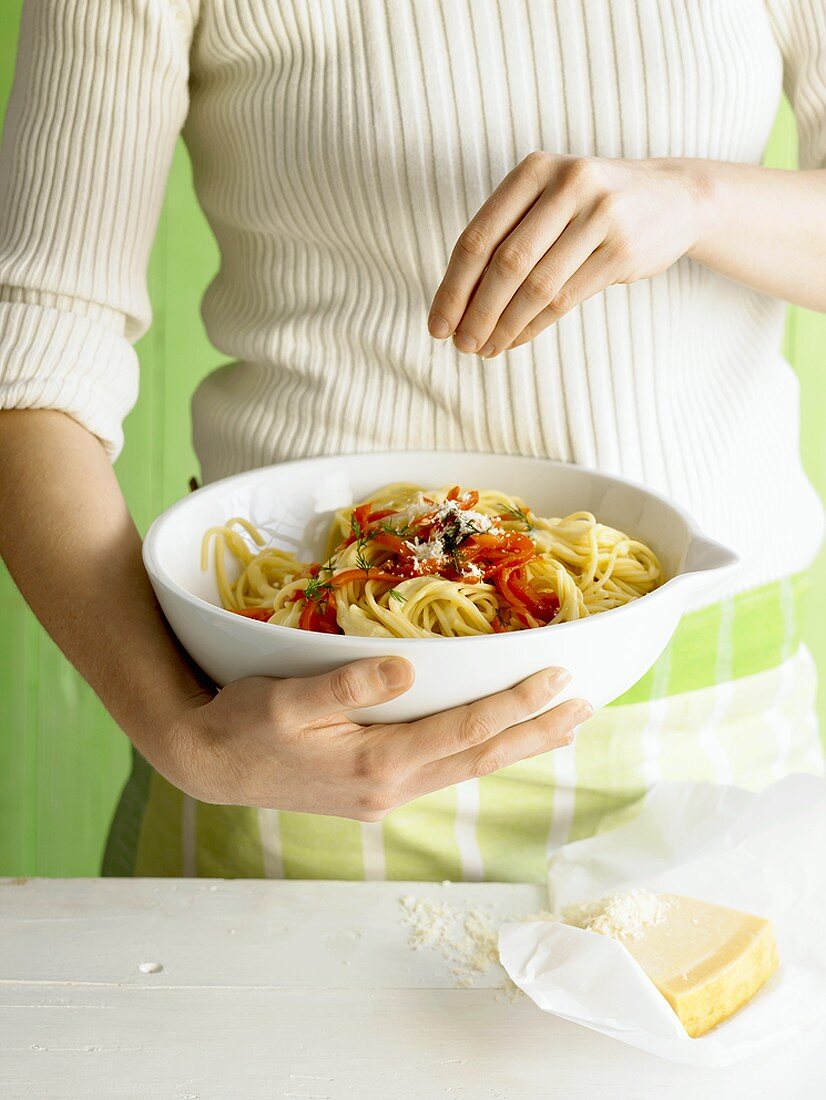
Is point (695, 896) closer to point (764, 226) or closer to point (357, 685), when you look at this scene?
point (357, 685)

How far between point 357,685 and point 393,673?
0.08 feet

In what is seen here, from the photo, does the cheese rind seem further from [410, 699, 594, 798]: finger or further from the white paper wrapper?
[410, 699, 594, 798]: finger

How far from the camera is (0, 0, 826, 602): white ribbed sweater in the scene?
3.48ft

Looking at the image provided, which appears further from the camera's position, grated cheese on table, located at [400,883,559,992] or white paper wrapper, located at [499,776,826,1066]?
grated cheese on table, located at [400,883,559,992]

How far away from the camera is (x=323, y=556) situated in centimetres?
114

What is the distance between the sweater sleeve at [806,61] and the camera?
43.4 inches

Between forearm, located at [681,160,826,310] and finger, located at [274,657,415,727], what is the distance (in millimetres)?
464

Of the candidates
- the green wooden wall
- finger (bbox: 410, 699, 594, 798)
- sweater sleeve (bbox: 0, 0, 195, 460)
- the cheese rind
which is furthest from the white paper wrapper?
the green wooden wall

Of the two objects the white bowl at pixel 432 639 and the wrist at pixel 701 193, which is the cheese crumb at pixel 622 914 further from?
the wrist at pixel 701 193

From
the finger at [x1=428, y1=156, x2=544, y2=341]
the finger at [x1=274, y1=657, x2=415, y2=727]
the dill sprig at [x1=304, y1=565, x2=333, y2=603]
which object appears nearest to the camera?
the finger at [x1=274, y1=657, x2=415, y2=727]

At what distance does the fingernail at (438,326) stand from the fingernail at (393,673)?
269 millimetres

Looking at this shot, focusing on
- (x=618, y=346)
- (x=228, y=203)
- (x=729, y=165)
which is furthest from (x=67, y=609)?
(x=729, y=165)

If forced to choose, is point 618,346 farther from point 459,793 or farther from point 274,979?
point 274,979

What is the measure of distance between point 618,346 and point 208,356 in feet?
4.14
